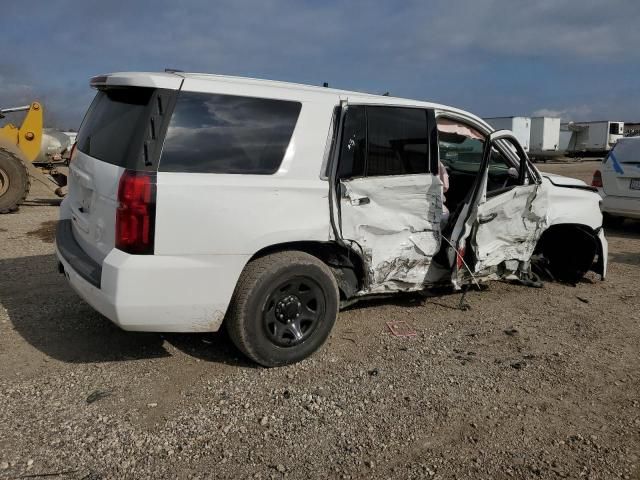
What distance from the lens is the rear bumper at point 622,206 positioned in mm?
9406

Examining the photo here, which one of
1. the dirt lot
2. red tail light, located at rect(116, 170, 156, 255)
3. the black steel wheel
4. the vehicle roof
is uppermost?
the vehicle roof

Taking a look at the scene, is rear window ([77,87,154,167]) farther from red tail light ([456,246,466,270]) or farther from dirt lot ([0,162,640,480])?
red tail light ([456,246,466,270])

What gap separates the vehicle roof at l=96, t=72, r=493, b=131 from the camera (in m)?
3.48

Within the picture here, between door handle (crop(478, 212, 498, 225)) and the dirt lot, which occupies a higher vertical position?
door handle (crop(478, 212, 498, 225))

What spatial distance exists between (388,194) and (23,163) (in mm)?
8609

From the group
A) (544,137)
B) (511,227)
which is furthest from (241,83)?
(544,137)

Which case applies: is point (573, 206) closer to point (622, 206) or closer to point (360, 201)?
point (360, 201)

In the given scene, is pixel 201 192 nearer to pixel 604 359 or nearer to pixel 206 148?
pixel 206 148

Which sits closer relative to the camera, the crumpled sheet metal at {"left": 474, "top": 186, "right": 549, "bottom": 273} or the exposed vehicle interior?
the crumpled sheet metal at {"left": 474, "top": 186, "right": 549, "bottom": 273}

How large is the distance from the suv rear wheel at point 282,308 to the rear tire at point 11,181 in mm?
8240

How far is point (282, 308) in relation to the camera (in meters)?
3.91

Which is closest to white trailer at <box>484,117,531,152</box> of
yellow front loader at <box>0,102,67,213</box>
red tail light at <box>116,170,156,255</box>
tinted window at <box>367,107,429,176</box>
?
yellow front loader at <box>0,102,67,213</box>

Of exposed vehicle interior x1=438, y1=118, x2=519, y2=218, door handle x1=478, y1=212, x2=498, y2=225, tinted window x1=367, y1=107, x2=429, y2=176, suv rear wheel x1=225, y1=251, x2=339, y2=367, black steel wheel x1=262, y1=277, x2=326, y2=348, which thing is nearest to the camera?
suv rear wheel x1=225, y1=251, x2=339, y2=367

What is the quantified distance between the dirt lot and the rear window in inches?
58.6
